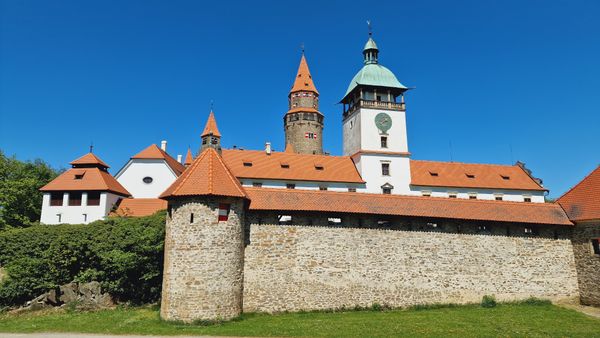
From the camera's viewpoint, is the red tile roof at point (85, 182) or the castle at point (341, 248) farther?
the red tile roof at point (85, 182)

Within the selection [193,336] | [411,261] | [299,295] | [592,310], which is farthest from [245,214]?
[592,310]

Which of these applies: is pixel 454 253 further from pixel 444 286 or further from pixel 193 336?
pixel 193 336

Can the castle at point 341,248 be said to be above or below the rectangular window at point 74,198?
below

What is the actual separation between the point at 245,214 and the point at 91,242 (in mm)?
10694

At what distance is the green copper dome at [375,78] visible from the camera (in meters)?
40.4

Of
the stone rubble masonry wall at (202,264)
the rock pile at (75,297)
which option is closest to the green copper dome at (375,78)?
the stone rubble masonry wall at (202,264)

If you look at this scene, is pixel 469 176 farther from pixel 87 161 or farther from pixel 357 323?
pixel 87 161

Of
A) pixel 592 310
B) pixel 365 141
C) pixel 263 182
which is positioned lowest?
pixel 592 310

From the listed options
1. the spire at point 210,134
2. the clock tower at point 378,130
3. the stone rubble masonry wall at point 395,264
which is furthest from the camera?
the spire at point 210,134

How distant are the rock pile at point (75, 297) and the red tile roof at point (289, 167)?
14.9 m

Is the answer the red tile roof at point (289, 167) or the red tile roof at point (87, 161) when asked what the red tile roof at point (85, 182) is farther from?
the red tile roof at point (289, 167)

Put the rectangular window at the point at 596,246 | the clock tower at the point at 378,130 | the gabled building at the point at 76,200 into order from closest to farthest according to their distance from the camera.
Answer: the rectangular window at the point at 596,246 → the gabled building at the point at 76,200 → the clock tower at the point at 378,130

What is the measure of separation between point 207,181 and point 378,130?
958 inches

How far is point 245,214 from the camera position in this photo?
1998 cm
